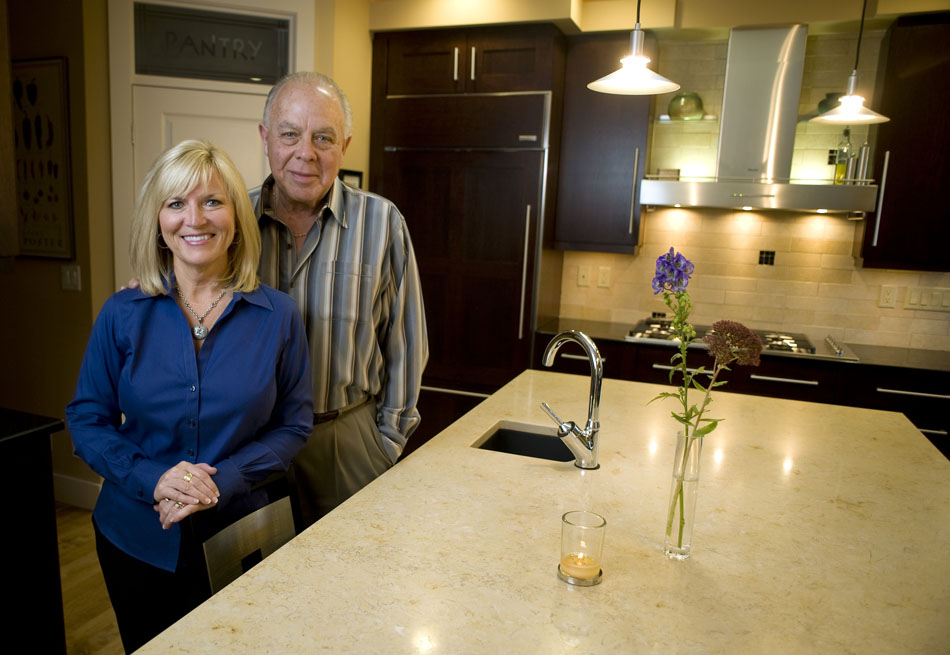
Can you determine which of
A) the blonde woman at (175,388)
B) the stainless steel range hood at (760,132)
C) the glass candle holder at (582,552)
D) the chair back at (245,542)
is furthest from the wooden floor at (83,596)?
the stainless steel range hood at (760,132)

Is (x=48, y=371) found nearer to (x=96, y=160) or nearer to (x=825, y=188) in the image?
(x=96, y=160)

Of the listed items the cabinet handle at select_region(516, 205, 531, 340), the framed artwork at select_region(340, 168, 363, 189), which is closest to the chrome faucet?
the cabinet handle at select_region(516, 205, 531, 340)

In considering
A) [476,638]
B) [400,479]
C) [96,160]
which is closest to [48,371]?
[96,160]

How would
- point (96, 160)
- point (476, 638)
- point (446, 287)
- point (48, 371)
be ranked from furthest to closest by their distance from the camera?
point (446, 287), point (48, 371), point (96, 160), point (476, 638)

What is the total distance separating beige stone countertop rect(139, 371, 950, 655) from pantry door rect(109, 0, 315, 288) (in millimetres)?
2113

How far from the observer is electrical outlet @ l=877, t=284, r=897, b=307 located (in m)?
3.58

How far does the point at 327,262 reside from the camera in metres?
1.85

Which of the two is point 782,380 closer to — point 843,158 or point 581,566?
point 843,158

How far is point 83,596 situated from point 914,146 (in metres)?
4.01

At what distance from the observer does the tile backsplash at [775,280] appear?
360cm

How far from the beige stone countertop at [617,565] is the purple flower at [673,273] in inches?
18.9

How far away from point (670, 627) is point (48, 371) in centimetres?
332

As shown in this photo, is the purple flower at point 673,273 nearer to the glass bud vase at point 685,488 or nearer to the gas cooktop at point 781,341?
the glass bud vase at point 685,488

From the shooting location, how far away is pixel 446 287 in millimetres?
3727
